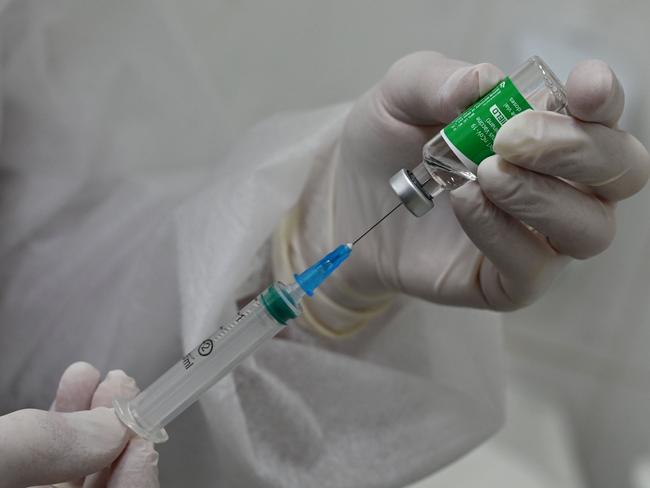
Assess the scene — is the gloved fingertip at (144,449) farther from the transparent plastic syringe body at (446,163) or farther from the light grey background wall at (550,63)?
the light grey background wall at (550,63)

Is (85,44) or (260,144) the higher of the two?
(85,44)

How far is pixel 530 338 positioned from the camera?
1394 mm

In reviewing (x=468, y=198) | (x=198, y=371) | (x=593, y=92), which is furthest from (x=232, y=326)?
(x=593, y=92)

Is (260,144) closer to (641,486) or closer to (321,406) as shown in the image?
(321,406)

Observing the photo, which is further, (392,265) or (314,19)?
(314,19)

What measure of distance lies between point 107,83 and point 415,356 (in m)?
0.57

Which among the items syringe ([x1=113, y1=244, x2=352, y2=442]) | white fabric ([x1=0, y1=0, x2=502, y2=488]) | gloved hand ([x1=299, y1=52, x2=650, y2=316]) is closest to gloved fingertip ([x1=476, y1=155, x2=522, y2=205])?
gloved hand ([x1=299, y1=52, x2=650, y2=316])

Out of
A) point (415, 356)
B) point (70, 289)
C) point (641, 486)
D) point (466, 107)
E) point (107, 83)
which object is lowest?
point (641, 486)

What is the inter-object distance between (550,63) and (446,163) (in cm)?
53

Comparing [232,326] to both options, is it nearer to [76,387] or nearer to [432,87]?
[76,387]

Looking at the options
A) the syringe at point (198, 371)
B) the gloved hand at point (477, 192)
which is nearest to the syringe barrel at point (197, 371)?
the syringe at point (198, 371)

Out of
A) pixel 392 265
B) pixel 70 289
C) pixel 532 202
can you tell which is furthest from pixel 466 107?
pixel 70 289

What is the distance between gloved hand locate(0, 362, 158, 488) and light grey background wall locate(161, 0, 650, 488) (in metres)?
0.56

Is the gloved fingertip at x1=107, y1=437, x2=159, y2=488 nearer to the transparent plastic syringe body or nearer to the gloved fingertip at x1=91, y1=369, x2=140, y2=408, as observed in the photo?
the gloved fingertip at x1=91, y1=369, x2=140, y2=408
